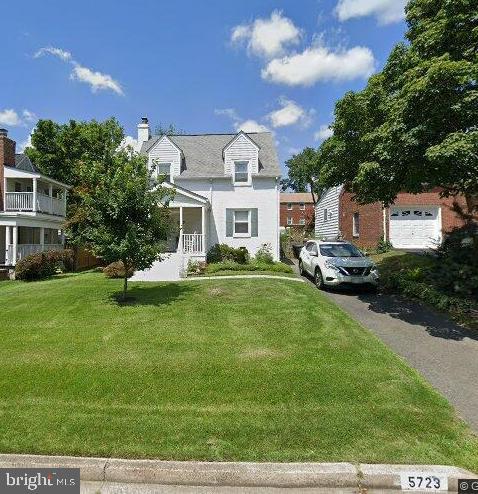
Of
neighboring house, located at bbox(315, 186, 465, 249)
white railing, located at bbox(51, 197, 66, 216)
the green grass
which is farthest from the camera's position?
white railing, located at bbox(51, 197, 66, 216)

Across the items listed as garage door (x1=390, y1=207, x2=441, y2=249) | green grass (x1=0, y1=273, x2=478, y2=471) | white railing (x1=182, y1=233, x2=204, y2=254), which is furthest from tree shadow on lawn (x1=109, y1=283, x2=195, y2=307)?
garage door (x1=390, y1=207, x2=441, y2=249)

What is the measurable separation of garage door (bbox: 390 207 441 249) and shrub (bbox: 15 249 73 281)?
20.9 m

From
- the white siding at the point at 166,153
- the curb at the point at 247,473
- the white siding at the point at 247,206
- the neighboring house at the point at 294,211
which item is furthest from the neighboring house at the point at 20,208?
the neighboring house at the point at 294,211

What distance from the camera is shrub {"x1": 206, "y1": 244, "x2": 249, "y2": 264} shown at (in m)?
18.3

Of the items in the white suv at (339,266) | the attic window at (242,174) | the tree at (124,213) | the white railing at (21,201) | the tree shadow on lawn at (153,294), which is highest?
the attic window at (242,174)

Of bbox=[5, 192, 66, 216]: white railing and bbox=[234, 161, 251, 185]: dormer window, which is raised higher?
bbox=[234, 161, 251, 185]: dormer window

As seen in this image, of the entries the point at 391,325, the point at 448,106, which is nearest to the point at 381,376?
the point at 391,325

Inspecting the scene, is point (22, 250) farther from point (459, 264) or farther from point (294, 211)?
point (294, 211)

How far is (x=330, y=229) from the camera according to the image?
94.4 feet

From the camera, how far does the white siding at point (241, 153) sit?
771 inches

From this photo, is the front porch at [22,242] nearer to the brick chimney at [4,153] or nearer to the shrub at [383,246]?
the brick chimney at [4,153]

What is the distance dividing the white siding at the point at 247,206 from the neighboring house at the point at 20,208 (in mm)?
9366

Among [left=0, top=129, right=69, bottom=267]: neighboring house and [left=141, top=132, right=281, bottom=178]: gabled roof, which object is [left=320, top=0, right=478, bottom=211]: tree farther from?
[left=0, top=129, right=69, bottom=267]: neighboring house

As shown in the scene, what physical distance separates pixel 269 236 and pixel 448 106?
1267cm
